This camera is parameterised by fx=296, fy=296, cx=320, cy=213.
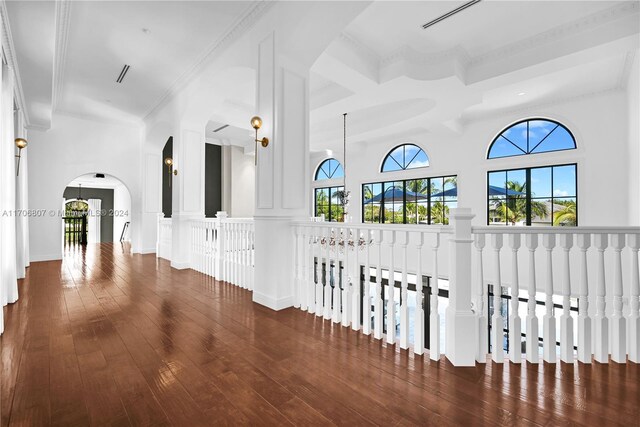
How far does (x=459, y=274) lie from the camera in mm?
2174

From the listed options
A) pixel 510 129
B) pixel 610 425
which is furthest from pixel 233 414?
pixel 510 129

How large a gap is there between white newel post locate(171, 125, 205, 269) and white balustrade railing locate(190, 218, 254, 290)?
0.19 metres

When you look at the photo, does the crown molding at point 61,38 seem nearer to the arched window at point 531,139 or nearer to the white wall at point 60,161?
the white wall at point 60,161

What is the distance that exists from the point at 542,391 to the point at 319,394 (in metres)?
1.39

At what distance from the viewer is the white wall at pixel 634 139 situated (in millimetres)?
4184

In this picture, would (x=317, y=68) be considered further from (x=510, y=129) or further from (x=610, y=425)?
(x=510, y=129)

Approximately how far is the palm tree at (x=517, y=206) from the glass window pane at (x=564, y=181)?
408 mm

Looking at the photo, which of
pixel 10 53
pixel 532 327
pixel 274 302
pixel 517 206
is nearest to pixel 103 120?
pixel 10 53

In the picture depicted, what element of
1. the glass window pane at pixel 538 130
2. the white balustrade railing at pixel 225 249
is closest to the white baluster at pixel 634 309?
the white balustrade railing at pixel 225 249

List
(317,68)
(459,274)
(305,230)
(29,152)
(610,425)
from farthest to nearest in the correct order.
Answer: (29,152) < (317,68) < (305,230) < (459,274) < (610,425)

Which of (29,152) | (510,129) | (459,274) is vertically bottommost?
(459,274)

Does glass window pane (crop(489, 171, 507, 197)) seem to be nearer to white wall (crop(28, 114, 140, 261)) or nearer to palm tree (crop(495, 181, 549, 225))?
palm tree (crop(495, 181, 549, 225))

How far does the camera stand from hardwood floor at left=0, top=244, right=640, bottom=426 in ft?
5.24

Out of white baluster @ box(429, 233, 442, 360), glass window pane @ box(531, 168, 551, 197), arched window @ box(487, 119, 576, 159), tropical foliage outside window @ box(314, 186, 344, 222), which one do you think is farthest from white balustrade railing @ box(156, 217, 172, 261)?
glass window pane @ box(531, 168, 551, 197)
